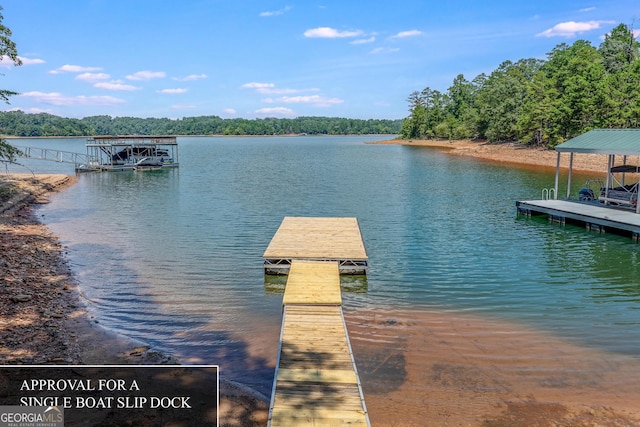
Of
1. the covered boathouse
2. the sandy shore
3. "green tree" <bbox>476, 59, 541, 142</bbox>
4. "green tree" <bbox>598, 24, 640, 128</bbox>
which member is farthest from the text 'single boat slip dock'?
"green tree" <bbox>476, 59, 541, 142</bbox>

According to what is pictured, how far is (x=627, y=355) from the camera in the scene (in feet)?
30.6

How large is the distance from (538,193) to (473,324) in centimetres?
2309

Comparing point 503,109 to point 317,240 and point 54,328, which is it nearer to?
point 317,240

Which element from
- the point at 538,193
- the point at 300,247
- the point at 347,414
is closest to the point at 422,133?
the point at 538,193

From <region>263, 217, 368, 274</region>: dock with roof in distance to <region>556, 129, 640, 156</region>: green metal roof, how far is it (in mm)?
11738

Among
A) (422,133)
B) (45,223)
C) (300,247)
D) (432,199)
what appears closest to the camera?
(300,247)

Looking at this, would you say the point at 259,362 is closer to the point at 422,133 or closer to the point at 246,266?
the point at 246,266

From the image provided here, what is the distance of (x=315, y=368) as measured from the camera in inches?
291

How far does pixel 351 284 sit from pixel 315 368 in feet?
20.0

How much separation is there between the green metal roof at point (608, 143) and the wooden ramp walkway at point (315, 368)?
15475 mm

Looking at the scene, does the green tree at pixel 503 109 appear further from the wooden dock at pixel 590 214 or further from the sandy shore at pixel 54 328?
the sandy shore at pixel 54 328

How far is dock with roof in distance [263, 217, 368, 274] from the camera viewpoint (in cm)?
1392

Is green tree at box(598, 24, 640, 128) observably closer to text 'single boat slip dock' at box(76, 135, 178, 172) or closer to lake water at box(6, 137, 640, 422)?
lake water at box(6, 137, 640, 422)

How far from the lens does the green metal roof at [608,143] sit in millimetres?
19766
